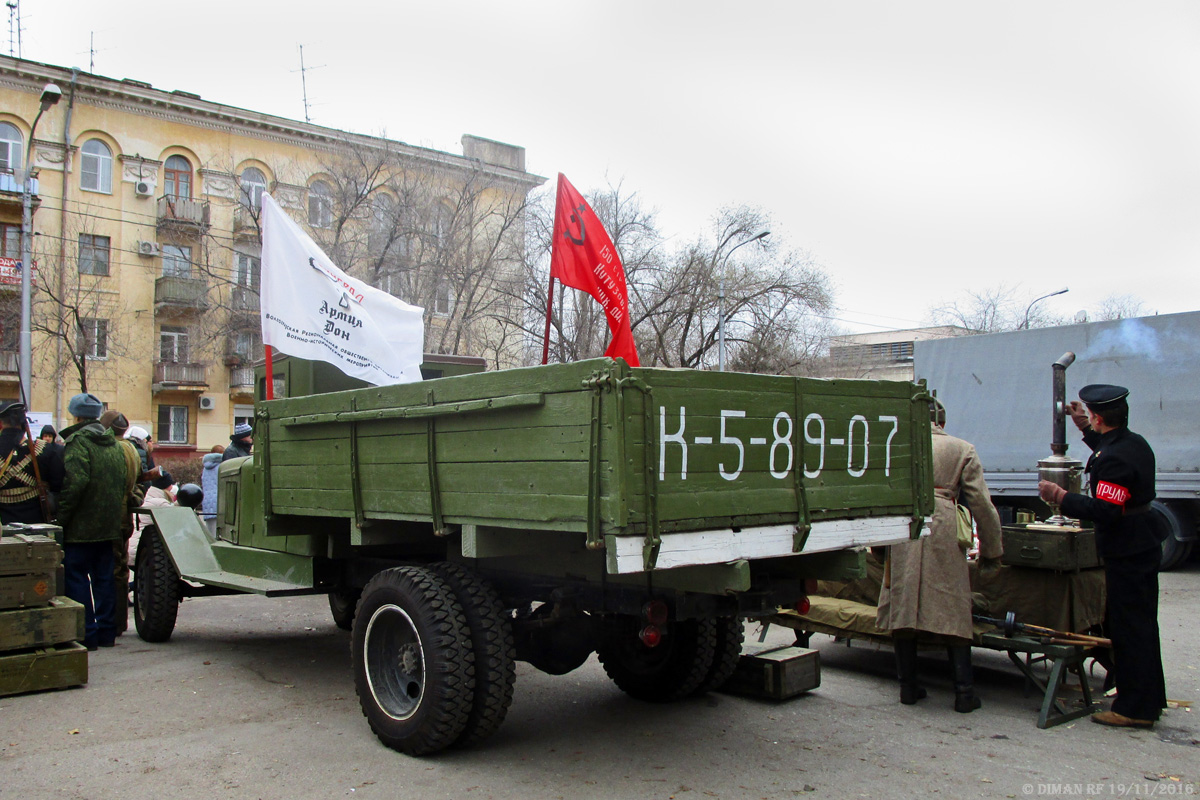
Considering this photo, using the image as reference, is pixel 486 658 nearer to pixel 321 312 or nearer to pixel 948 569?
pixel 948 569

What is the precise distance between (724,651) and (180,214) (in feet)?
105

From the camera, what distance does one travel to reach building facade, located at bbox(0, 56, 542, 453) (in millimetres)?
25359

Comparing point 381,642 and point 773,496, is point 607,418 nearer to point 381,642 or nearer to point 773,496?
point 773,496

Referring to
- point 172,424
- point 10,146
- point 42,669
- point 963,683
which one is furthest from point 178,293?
point 963,683

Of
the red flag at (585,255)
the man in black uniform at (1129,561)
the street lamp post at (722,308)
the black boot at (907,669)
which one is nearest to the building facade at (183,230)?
the street lamp post at (722,308)

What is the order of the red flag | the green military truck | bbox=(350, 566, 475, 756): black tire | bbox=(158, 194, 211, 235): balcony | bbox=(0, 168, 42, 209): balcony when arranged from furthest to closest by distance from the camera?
bbox=(158, 194, 211, 235): balcony < bbox=(0, 168, 42, 209): balcony < the red flag < bbox=(350, 566, 475, 756): black tire < the green military truck

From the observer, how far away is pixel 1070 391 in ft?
40.5

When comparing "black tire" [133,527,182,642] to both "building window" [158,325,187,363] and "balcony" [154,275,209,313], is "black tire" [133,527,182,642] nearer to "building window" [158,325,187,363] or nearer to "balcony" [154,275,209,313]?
"balcony" [154,275,209,313]

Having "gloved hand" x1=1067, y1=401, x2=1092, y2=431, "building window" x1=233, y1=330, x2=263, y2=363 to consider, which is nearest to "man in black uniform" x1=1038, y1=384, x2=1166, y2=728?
"gloved hand" x1=1067, y1=401, x2=1092, y2=431

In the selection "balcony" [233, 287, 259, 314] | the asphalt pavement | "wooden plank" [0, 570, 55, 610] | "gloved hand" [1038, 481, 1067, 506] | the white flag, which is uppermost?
"balcony" [233, 287, 259, 314]

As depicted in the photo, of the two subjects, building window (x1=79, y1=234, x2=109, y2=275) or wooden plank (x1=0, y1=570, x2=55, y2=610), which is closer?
wooden plank (x1=0, y1=570, x2=55, y2=610)

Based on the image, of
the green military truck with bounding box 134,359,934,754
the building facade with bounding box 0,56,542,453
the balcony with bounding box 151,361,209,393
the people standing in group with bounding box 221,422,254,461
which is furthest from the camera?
the balcony with bounding box 151,361,209,393

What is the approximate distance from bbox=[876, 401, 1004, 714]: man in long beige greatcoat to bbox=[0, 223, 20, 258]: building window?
1334 inches

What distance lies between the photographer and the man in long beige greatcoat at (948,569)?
525 centimetres
